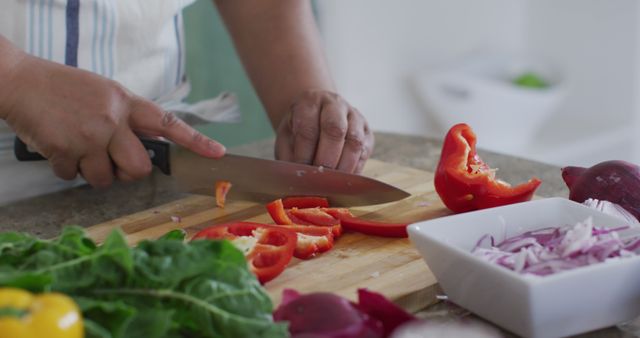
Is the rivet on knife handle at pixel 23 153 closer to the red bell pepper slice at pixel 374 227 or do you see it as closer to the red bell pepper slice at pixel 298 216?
the red bell pepper slice at pixel 298 216

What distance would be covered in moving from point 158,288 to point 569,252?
47 cm

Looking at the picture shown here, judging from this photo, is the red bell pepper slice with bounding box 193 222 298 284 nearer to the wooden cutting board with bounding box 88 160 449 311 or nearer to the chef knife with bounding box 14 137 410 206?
the wooden cutting board with bounding box 88 160 449 311

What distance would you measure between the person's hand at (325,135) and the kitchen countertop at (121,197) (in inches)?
8.3

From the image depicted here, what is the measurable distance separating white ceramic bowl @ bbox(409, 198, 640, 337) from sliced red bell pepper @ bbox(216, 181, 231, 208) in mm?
506

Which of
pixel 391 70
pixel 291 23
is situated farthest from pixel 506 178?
pixel 391 70

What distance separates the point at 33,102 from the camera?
151 centimetres

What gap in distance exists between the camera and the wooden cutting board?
1.25m

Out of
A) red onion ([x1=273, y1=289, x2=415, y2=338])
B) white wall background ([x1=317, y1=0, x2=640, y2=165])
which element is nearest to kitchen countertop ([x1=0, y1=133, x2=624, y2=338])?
red onion ([x1=273, y1=289, x2=415, y2=338])

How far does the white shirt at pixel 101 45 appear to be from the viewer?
167 centimetres

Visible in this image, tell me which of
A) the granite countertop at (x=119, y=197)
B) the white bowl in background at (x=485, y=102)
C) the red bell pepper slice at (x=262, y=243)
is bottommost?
the white bowl in background at (x=485, y=102)

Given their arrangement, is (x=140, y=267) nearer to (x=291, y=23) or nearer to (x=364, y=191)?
(x=364, y=191)

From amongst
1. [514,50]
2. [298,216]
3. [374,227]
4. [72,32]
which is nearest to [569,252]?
[374,227]

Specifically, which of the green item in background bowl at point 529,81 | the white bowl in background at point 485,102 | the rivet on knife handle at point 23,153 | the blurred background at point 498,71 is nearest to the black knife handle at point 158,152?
the rivet on knife handle at point 23,153

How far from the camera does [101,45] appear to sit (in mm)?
1762
